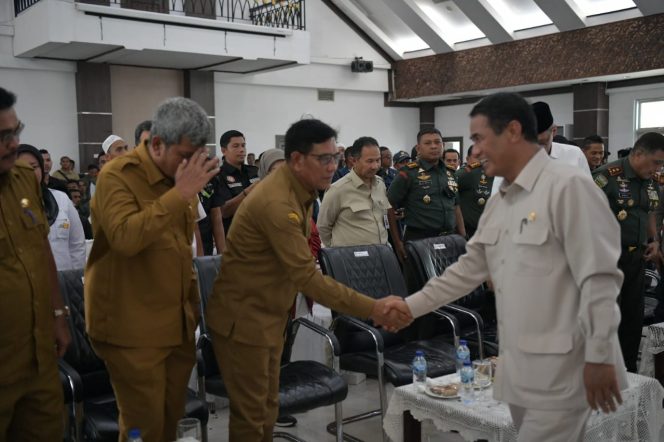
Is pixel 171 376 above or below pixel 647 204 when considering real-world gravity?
below

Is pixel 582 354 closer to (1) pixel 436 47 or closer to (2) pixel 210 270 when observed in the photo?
(2) pixel 210 270

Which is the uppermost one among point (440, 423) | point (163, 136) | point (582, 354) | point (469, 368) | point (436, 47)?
point (436, 47)

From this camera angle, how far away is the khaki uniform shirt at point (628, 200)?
13.8 ft

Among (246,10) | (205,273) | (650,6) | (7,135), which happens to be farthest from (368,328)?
(246,10)

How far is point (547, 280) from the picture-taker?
1.83 meters

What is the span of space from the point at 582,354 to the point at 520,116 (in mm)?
683

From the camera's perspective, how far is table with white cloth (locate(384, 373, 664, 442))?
251 cm

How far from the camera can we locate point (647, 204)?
4.29 metres

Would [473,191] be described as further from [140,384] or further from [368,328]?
[140,384]

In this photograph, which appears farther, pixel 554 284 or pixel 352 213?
pixel 352 213

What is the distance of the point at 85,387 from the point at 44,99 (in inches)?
355

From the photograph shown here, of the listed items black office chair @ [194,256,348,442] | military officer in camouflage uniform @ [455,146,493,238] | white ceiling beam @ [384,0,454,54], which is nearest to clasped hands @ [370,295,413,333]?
black office chair @ [194,256,348,442]

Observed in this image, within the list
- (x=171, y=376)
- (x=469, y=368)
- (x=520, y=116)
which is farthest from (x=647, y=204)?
(x=171, y=376)

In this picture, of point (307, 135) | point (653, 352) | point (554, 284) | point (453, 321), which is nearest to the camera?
Result: point (554, 284)
